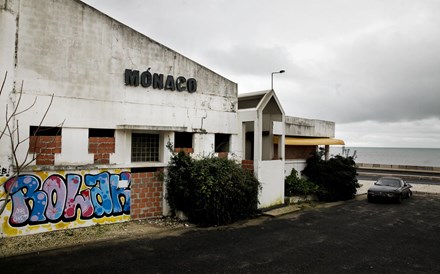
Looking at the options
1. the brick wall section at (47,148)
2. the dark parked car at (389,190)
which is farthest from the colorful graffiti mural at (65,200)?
the dark parked car at (389,190)

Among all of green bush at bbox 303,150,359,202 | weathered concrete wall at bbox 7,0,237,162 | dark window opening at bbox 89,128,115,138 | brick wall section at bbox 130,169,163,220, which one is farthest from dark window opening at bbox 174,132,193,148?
green bush at bbox 303,150,359,202

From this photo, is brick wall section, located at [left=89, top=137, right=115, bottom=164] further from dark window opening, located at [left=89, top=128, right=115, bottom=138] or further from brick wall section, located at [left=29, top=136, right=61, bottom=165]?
brick wall section, located at [left=29, top=136, right=61, bottom=165]

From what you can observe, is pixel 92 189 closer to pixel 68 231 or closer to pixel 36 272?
pixel 68 231

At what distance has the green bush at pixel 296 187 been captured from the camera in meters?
18.2

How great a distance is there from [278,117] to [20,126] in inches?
475

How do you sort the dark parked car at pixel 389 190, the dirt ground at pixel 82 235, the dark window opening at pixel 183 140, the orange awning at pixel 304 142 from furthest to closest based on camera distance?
the orange awning at pixel 304 142 → the dark parked car at pixel 389 190 → the dark window opening at pixel 183 140 → the dirt ground at pixel 82 235

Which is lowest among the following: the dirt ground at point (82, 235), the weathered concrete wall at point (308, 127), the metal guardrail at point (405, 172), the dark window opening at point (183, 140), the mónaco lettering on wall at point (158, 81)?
the dirt ground at point (82, 235)

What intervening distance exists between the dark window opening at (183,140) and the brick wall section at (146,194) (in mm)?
1648

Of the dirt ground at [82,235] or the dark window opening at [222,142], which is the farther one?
the dark window opening at [222,142]

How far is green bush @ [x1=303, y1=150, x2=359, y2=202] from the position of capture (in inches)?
759

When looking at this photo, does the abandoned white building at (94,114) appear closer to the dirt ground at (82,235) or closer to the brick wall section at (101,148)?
the brick wall section at (101,148)

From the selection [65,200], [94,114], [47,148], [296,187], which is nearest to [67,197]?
[65,200]

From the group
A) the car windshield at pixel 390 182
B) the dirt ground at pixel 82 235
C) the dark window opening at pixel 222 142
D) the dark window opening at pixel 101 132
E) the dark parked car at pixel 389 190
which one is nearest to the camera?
the dirt ground at pixel 82 235

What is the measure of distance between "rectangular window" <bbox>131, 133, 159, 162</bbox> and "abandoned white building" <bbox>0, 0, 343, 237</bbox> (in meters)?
0.04
